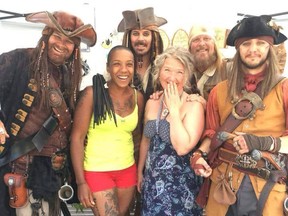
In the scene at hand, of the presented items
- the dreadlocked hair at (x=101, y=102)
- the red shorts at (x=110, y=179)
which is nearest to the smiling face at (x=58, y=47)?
the dreadlocked hair at (x=101, y=102)

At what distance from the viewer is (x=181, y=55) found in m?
2.42

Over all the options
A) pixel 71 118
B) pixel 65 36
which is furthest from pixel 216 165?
pixel 65 36

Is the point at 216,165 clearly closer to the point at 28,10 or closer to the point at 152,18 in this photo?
the point at 152,18

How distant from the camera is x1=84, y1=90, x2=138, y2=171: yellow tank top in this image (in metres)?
2.42

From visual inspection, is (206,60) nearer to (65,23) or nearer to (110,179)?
(65,23)

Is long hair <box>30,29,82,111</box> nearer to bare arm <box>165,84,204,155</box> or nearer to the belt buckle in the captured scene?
bare arm <box>165,84,204,155</box>

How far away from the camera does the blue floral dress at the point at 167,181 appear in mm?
2268

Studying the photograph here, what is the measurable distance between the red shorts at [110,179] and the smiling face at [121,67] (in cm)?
66

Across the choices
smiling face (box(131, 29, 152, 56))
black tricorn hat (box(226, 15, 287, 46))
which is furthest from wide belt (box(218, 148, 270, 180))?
smiling face (box(131, 29, 152, 56))

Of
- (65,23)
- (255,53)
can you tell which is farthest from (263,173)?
(65,23)

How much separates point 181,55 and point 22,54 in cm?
116

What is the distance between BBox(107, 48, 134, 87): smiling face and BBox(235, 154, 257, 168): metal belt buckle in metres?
1.00

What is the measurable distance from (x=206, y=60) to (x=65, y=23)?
1391 millimetres

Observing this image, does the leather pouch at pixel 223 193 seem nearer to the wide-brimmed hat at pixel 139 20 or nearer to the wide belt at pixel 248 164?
the wide belt at pixel 248 164
